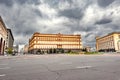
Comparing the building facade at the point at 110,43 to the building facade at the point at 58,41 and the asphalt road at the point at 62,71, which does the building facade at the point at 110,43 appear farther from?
the asphalt road at the point at 62,71

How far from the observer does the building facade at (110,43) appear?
469 ft

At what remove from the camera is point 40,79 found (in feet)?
22.1

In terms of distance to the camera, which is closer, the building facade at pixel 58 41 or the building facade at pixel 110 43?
the building facade at pixel 58 41

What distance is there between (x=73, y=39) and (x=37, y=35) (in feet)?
105

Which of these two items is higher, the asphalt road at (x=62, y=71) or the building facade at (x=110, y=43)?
the building facade at (x=110, y=43)

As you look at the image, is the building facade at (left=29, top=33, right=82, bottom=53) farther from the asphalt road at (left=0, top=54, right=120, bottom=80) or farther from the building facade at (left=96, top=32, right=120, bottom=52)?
the asphalt road at (left=0, top=54, right=120, bottom=80)

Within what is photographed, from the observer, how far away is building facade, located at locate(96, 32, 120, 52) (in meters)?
143

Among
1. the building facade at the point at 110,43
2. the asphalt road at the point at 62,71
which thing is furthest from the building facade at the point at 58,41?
the asphalt road at the point at 62,71

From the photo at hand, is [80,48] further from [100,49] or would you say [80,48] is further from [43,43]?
[100,49]

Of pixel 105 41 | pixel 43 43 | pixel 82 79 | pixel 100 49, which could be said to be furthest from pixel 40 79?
pixel 100 49

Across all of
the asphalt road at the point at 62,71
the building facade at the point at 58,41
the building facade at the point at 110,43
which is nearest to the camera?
the asphalt road at the point at 62,71

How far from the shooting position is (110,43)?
504 ft

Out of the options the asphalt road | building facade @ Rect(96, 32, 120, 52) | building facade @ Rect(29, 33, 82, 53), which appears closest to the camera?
the asphalt road

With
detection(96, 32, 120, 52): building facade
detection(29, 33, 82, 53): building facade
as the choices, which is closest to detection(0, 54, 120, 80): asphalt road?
detection(29, 33, 82, 53): building facade
